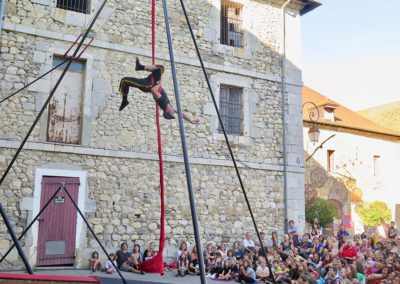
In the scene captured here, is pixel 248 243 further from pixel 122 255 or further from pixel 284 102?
pixel 284 102

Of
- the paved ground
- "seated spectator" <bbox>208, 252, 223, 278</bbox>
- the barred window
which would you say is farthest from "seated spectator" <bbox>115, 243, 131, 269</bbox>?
the barred window

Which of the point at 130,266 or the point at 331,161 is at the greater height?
the point at 331,161

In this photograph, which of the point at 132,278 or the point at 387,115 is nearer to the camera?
the point at 132,278

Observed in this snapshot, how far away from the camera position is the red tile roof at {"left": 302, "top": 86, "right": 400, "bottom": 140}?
1783 centimetres

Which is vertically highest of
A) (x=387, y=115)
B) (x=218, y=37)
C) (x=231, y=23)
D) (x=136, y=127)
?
(x=387, y=115)

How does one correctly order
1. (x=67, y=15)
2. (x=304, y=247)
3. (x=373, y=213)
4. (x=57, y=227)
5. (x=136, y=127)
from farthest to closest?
(x=373, y=213) < (x=304, y=247) < (x=136, y=127) < (x=67, y=15) < (x=57, y=227)

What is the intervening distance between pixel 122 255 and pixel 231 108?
4.68 meters

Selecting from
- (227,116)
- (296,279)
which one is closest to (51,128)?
(227,116)

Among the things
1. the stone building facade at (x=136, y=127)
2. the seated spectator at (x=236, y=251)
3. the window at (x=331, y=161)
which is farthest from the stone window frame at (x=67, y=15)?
the window at (x=331, y=161)

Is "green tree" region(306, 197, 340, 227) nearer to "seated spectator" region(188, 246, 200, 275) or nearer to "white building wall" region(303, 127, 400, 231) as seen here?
"white building wall" region(303, 127, 400, 231)

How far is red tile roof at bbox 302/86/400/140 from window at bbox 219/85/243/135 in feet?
22.1

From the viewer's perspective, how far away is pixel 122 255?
8547mm

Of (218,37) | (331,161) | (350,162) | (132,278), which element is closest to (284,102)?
(218,37)

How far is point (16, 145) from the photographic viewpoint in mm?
8148
